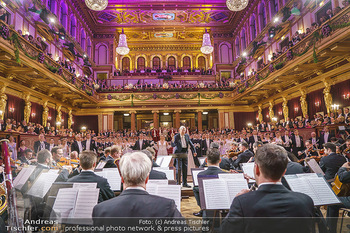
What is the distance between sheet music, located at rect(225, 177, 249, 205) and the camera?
247 centimetres

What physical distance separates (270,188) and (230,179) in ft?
3.78

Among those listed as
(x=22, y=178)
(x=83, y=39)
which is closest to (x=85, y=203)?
(x=22, y=178)

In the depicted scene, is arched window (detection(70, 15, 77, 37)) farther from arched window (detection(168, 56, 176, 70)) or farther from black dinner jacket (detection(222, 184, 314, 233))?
black dinner jacket (detection(222, 184, 314, 233))

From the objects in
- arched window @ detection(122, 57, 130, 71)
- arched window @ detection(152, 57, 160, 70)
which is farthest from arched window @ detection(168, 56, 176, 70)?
arched window @ detection(122, 57, 130, 71)

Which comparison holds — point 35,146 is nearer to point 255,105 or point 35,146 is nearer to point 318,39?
point 318,39

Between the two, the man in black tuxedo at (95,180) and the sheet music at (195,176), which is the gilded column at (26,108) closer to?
the man in black tuxedo at (95,180)

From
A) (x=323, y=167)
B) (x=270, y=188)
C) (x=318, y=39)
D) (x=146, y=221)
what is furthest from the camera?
(x=318, y=39)

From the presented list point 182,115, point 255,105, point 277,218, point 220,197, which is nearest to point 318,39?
point 220,197

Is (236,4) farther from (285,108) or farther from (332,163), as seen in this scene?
(332,163)

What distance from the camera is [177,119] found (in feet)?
68.3

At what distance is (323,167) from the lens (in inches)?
163

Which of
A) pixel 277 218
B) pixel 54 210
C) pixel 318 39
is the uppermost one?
pixel 318 39

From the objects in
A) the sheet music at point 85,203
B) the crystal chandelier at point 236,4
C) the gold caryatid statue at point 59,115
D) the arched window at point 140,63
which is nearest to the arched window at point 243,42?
the crystal chandelier at point 236,4

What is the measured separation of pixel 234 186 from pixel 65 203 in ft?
5.72
